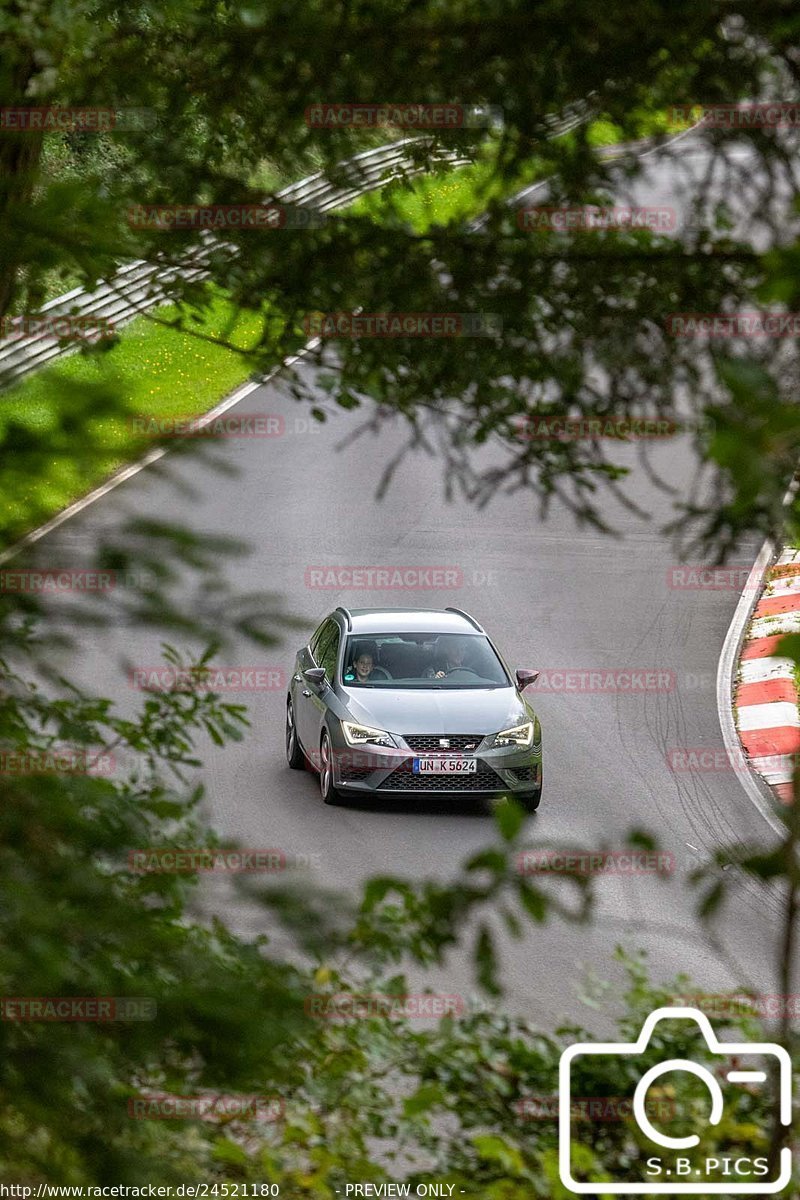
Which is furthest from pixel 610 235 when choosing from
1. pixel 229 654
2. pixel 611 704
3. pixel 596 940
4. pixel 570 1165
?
pixel 611 704

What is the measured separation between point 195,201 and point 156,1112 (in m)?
2.94

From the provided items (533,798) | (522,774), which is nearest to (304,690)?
(522,774)

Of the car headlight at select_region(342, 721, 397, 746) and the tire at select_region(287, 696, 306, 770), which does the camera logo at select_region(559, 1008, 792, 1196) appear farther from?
the tire at select_region(287, 696, 306, 770)

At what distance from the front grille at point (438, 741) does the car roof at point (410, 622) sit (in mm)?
1361

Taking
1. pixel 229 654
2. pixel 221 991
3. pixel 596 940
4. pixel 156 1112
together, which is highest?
pixel 229 654

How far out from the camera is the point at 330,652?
13.1m

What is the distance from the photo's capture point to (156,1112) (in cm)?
311

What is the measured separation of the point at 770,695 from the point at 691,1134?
11628mm

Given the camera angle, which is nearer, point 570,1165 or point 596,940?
point 570,1165

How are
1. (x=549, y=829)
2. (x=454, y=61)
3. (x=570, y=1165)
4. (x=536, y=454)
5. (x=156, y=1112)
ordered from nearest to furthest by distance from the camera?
(x=156, y=1112) < (x=570, y=1165) < (x=454, y=61) < (x=536, y=454) < (x=549, y=829)

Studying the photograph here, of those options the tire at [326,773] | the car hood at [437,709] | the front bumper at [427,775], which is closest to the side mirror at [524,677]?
the car hood at [437,709]

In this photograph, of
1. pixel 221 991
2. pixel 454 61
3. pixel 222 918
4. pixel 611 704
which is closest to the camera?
pixel 221 991

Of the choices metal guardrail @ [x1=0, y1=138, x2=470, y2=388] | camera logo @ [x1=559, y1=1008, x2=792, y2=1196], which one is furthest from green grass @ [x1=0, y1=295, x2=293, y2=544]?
camera logo @ [x1=559, y1=1008, x2=792, y2=1196]

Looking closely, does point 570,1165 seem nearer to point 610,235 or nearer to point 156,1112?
point 156,1112
